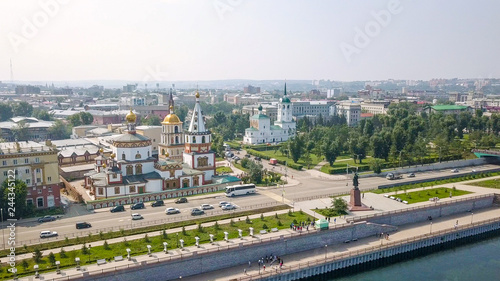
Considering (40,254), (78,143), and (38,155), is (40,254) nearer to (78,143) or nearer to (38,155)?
(38,155)

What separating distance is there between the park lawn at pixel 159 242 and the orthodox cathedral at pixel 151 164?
12.9 metres

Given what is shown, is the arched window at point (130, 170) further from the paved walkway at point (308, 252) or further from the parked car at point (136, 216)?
the paved walkway at point (308, 252)

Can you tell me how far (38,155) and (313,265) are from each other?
2841cm

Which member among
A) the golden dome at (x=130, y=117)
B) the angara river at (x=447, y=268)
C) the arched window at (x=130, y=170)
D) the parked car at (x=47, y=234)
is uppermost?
the golden dome at (x=130, y=117)

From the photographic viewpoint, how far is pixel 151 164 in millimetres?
47969

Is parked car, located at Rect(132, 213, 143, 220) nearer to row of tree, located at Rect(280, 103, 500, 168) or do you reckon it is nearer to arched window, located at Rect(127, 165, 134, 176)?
arched window, located at Rect(127, 165, 134, 176)

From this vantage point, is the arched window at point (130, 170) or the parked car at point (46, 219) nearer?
the parked car at point (46, 219)

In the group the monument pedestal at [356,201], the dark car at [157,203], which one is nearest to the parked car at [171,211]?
the dark car at [157,203]

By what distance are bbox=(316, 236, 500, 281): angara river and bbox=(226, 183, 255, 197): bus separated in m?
17.1

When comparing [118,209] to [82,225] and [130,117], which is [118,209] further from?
[130,117]

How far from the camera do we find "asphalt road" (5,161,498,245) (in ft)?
115

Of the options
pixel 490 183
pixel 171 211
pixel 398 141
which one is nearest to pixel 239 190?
pixel 171 211

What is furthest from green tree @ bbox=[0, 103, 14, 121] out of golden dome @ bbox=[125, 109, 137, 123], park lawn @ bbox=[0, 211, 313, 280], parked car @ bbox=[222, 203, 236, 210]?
park lawn @ bbox=[0, 211, 313, 280]

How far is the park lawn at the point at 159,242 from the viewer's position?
2772 centimetres
